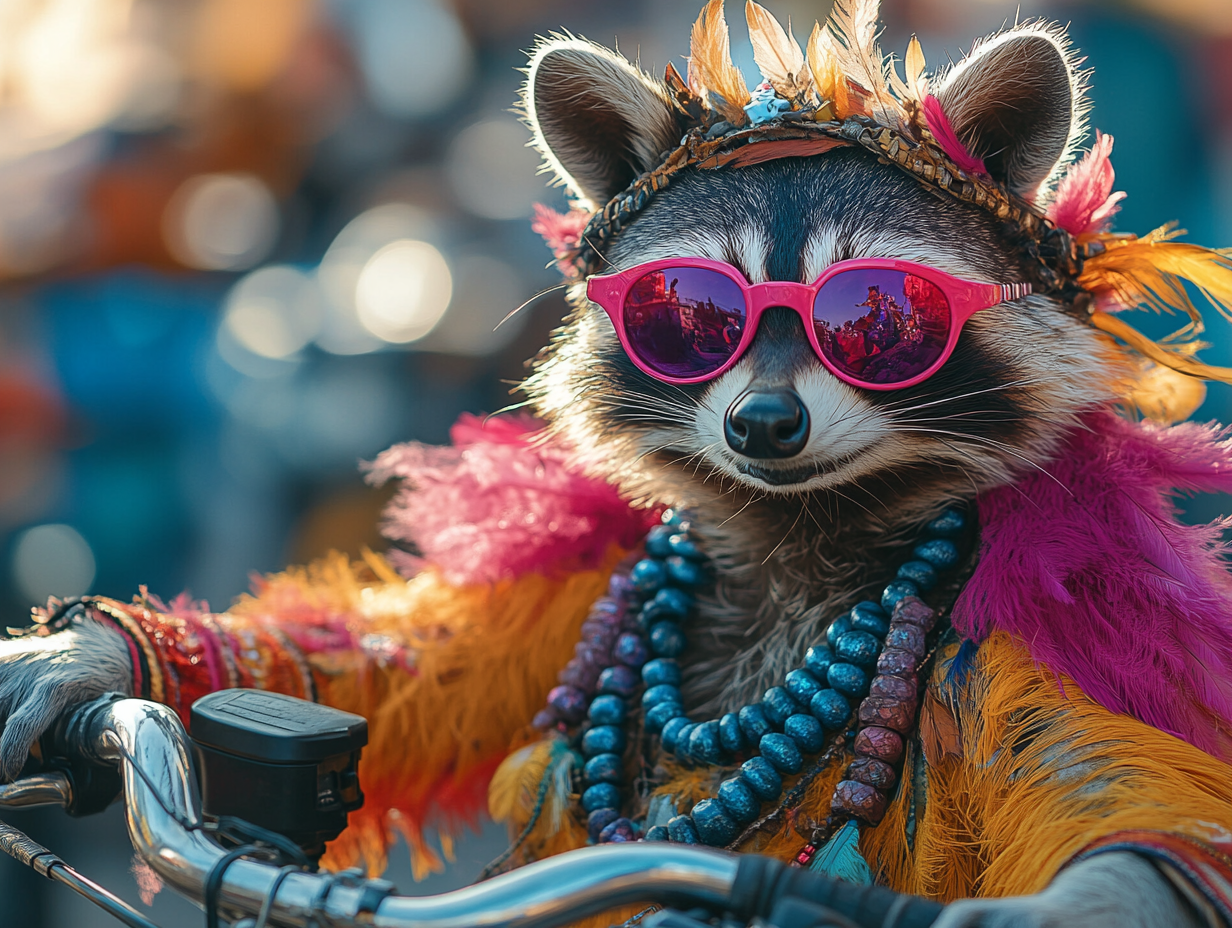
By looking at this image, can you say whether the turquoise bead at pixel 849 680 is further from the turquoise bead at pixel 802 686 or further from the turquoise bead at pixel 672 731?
the turquoise bead at pixel 672 731

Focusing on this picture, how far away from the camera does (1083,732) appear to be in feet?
3.50

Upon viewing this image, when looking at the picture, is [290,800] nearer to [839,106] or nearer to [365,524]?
[839,106]

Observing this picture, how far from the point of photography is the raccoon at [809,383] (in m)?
1.30

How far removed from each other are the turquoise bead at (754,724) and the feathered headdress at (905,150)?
702mm

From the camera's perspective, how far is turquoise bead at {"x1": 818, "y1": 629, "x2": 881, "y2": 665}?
1296 mm

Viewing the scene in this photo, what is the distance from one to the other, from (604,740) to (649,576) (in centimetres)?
26

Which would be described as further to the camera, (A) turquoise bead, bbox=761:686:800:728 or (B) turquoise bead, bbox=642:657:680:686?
(B) turquoise bead, bbox=642:657:680:686

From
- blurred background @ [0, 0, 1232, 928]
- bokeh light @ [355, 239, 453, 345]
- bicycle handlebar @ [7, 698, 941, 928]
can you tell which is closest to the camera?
bicycle handlebar @ [7, 698, 941, 928]

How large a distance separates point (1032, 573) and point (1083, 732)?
22 centimetres

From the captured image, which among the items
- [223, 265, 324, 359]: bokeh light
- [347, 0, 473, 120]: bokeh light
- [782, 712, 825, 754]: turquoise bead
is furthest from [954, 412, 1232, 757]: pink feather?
[347, 0, 473, 120]: bokeh light

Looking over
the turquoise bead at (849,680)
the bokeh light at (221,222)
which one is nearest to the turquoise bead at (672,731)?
the turquoise bead at (849,680)

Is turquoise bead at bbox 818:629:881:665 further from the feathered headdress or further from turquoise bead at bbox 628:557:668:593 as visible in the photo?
the feathered headdress

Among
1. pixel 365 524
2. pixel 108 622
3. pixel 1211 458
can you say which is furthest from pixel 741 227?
pixel 365 524

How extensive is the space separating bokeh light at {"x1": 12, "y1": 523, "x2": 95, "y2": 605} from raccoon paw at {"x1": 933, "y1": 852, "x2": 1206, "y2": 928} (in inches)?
146
